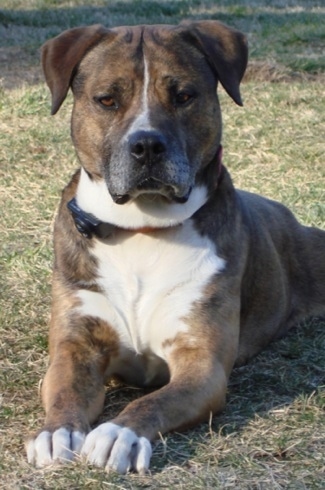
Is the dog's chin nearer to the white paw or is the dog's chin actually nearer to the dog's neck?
the dog's neck

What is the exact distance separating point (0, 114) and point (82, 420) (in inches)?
209

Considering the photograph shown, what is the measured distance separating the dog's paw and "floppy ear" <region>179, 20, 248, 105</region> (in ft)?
4.91

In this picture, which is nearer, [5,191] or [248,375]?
[248,375]

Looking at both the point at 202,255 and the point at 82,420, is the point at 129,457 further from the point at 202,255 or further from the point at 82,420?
the point at 202,255

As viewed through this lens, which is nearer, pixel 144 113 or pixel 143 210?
pixel 144 113

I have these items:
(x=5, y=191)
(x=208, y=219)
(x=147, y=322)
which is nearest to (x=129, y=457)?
(x=147, y=322)

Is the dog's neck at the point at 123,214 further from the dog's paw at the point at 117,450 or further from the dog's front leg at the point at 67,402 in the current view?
the dog's paw at the point at 117,450

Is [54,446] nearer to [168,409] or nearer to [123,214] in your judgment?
[168,409]

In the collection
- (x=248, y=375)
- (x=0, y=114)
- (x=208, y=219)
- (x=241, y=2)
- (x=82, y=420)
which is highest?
(x=208, y=219)

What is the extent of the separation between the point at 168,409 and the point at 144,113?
1.08 metres

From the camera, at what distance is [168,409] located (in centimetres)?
383

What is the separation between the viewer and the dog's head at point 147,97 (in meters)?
4.05

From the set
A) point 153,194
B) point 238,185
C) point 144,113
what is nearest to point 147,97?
point 144,113

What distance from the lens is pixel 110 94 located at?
4.20 m
